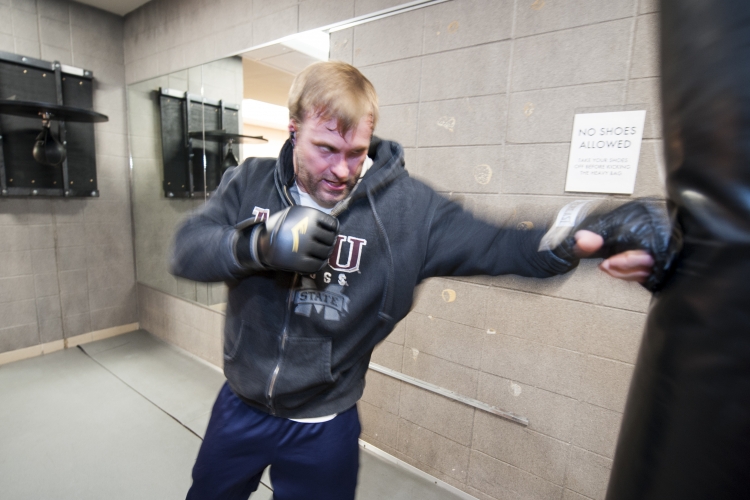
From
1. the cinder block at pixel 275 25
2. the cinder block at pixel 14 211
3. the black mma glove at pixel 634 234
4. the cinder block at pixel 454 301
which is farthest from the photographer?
the cinder block at pixel 14 211

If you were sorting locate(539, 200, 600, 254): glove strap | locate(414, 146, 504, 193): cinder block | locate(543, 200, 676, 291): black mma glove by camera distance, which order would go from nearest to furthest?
locate(543, 200, 676, 291): black mma glove → locate(539, 200, 600, 254): glove strap → locate(414, 146, 504, 193): cinder block

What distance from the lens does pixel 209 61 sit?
8.56 ft

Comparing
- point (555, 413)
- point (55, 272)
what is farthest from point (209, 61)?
point (555, 413)

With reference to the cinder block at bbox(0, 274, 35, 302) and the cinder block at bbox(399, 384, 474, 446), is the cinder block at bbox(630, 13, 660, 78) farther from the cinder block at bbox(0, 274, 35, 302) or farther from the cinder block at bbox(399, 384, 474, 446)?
the cinder block at bbox(0, 274, 35, 302)

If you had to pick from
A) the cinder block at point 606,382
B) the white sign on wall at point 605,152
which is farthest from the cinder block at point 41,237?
the cinder block at point 606,382

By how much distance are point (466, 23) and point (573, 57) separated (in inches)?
17.6

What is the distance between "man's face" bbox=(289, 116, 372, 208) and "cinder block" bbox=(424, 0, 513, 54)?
85 centimetres

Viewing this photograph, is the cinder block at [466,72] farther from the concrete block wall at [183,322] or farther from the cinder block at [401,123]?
the concrete block wall at [183,322]

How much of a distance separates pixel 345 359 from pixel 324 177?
0.49 meters

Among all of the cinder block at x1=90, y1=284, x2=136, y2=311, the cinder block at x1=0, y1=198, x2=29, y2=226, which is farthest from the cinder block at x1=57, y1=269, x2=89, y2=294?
the cinder block at x1=0, y1=198, x2=29, y2=226

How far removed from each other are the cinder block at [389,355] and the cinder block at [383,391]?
71 mm

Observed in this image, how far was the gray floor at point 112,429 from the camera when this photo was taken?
69.2 inches

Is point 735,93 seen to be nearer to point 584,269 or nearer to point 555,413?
point 584,269

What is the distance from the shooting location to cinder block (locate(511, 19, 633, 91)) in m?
1.26
